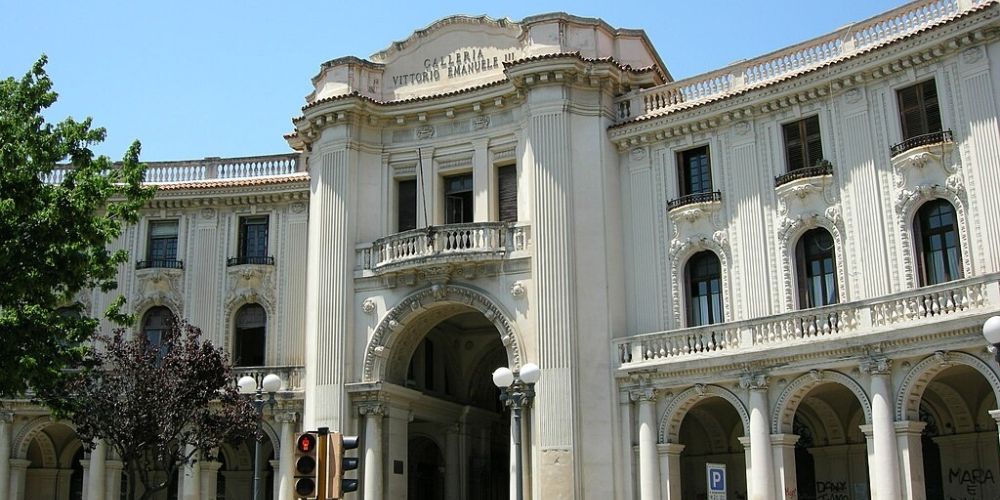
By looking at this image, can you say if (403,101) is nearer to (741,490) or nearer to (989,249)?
(741,490)

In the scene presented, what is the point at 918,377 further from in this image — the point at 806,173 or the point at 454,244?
the point at 454,244

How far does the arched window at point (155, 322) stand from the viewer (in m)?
36.4

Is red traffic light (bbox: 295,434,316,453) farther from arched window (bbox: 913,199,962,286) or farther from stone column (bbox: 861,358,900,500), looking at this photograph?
arched window (bbox: 913,199,962,286)

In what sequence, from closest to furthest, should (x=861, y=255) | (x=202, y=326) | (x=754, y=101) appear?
1. (x=861, y=255)
2. (x=754, y=101)
3. (x=202, y=326)

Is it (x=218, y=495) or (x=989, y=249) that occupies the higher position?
(x=989, y=249)

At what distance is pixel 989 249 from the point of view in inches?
931

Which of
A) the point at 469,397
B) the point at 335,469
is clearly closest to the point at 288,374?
the point at 469,397

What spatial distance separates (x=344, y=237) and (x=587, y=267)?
7.36 metres

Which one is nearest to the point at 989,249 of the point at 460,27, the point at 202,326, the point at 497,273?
the point at 497,273

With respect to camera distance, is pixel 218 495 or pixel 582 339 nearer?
pixel 582 339

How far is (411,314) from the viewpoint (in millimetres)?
31219

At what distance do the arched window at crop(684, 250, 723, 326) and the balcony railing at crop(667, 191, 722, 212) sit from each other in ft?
4.44

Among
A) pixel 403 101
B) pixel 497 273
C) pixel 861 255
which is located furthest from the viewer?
pixel 403 101

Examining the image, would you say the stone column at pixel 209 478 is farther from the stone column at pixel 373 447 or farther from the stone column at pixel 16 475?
the stone column at pixel 373 447
